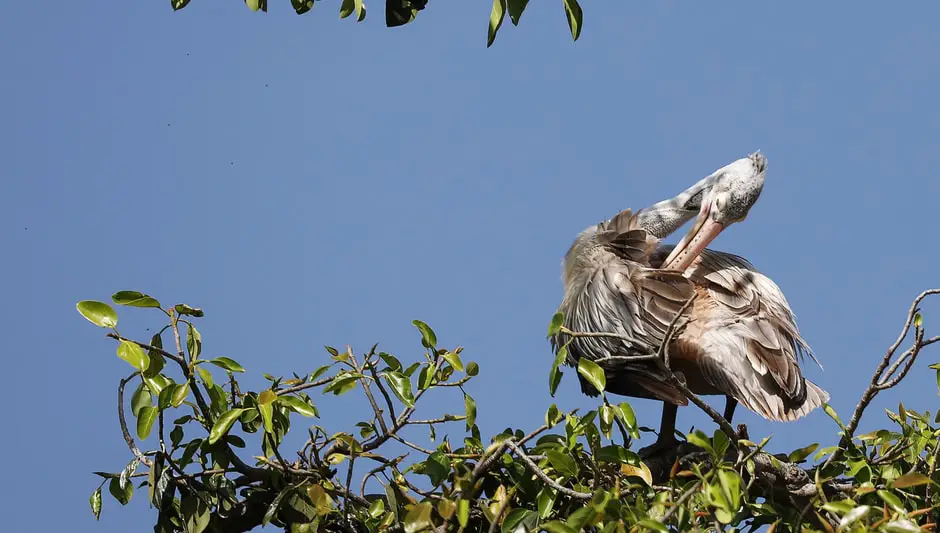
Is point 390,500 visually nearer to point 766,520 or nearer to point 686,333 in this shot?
point 766,520

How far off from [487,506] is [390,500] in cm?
30

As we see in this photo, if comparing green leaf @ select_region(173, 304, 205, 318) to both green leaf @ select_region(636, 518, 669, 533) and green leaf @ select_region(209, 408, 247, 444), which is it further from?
green leaf @ select_region(636, 518, 669, 533)

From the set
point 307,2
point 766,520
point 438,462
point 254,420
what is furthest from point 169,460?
point 766,520

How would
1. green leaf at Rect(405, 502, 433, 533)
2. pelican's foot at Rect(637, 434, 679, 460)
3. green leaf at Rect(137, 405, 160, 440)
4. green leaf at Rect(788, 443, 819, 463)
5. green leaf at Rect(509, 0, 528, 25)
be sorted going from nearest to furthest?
green leaf at Rect(509, 0, 528, 25) < green leaf at Rect(405, 502, 433, 533) < green leaf at Rect(788, 443, 819, 463) < green leaf at Rect(137, 405, 160, 440) < pelican's foot at Rect(637, 434, 679, 460)

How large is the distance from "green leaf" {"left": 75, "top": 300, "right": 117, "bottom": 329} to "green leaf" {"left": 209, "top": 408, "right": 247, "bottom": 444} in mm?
413

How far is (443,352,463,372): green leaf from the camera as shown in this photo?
134 inches

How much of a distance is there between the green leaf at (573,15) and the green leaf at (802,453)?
122 cm

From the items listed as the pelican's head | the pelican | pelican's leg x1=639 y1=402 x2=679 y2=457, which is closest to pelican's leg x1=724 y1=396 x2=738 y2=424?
the pelican

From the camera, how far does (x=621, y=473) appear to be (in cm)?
342

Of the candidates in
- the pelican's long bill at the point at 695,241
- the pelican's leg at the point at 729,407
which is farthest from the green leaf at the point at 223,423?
the pelican's leg at the point at 729,407

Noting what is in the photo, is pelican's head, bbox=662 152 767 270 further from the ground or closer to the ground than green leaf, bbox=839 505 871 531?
further from the ground

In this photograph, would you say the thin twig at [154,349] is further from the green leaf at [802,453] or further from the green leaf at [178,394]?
the green leaf at [802,453]

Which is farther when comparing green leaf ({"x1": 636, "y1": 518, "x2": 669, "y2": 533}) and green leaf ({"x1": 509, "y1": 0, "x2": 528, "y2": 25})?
green leaf ({"x1": 509, "y1": 0, "x2": 528, "y2": 25})

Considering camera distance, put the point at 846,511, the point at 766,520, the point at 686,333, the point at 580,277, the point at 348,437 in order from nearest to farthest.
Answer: the point at 846,511 < the point at 348,437 < the point at 766,520 < the point at 686,333 < the point at 580,277
